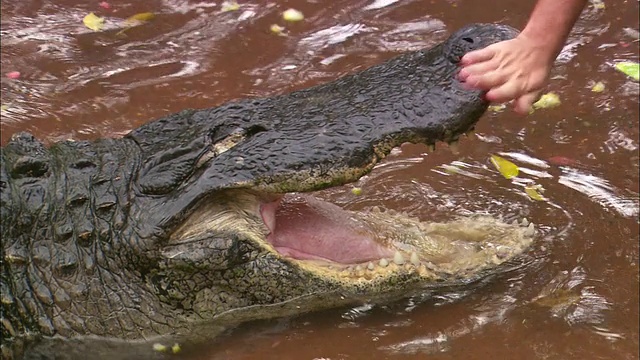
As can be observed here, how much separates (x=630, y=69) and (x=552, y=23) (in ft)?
5.97

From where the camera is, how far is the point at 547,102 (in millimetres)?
4348

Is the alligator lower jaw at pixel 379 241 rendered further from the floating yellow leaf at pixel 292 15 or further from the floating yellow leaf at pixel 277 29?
the floating yellow leaf at pixel 292 15

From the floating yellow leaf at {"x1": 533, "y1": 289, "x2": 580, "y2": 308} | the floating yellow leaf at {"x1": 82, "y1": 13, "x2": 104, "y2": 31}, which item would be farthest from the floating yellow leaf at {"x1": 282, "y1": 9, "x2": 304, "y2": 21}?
the floating yellow leaf at {"x1": 533, "y1": 289, "x2": 580, "y2": 308}

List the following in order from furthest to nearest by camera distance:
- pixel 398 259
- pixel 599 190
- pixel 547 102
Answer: pixel 547 102 < pixel 599 190 < pixel 398 259

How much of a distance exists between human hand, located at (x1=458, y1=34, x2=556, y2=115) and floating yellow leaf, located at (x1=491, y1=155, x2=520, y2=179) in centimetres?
91

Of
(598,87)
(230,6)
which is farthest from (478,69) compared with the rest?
(230,6)

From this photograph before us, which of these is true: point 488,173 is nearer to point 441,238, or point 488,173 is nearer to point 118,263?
point 441,238

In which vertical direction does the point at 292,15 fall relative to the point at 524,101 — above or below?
below

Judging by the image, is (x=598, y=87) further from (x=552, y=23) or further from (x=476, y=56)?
(x=476, y=56)

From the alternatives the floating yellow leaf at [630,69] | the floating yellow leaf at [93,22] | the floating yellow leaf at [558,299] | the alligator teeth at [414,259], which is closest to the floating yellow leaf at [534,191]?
the floating yellow leaf at [558,299]

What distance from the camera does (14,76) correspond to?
5.19m

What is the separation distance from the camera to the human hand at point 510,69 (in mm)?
2758

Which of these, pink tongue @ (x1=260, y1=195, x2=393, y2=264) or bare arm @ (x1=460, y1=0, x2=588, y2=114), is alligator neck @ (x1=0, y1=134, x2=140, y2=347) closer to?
pink tongue @ (x1=260, y1=195, x2=393, y2=264)

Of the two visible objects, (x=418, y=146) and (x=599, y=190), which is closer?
(x=599, y=190)
